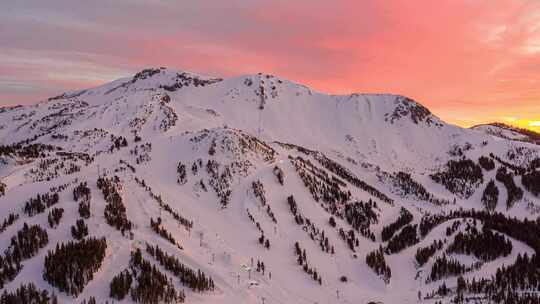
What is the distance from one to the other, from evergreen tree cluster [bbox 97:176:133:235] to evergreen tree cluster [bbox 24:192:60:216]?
350 inches

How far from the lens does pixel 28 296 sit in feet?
185

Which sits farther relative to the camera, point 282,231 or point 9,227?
point 282,231

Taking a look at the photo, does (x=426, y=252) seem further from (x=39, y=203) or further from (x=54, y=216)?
(x=39, y=203)


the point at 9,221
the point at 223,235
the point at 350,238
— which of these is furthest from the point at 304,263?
the point at 9,221

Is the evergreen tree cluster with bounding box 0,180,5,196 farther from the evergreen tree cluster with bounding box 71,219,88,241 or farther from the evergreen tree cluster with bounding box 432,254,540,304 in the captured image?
the evergreen tree cluster with bounding box 432,254,540,304

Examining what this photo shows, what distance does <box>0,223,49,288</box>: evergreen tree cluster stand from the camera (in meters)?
61.3

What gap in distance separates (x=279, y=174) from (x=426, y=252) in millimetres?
48024

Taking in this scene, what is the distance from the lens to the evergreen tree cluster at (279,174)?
127 m

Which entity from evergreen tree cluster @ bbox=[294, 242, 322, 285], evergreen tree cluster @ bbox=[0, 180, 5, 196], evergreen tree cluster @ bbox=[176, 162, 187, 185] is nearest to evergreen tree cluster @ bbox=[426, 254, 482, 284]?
evergreen tree cluster @ bbox=[294, 242, 322, 285]

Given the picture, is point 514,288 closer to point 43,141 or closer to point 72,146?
point 72,146

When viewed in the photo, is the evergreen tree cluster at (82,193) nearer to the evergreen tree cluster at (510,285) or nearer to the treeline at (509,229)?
the evergreen tree cluster at (510,285)

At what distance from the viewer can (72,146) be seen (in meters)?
158

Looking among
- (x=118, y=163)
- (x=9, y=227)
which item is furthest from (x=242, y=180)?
(x=9, y=227)

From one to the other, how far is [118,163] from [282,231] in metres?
52.5
